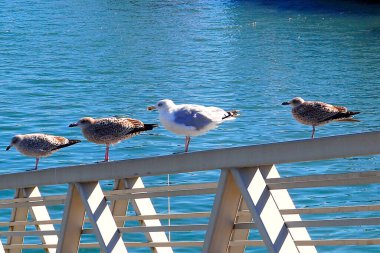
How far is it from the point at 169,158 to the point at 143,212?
75 centimetres

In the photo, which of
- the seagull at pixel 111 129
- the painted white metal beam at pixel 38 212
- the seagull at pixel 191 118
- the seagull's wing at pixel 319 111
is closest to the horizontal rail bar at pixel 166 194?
the painted white metal beam at pixel 38 212

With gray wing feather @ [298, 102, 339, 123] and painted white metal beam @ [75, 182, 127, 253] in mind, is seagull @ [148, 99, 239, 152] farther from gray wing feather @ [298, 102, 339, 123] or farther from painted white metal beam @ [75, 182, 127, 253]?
painted white metal beam @ [75, 182, 127, 253]

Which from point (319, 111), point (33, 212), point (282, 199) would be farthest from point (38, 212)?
point (319, 111)

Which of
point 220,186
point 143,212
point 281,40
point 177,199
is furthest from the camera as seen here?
point 281,40

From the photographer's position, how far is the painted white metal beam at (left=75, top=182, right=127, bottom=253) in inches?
165

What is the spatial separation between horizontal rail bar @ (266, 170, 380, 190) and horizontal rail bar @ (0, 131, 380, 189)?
11 cm

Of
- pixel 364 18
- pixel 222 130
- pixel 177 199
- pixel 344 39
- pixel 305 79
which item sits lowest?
pixel 177 199

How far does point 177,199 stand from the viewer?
1462 cm

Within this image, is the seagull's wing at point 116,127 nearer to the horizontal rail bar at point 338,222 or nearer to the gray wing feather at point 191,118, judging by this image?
the gray wing feather at point 191,118

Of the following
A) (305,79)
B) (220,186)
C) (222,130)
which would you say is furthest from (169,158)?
(305,79)

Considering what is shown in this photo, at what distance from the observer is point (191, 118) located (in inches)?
247

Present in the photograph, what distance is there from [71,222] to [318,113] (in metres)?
2.84

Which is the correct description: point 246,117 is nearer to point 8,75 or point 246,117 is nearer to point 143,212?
point 8,75

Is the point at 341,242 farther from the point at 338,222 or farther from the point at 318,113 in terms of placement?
the point at 318,113
